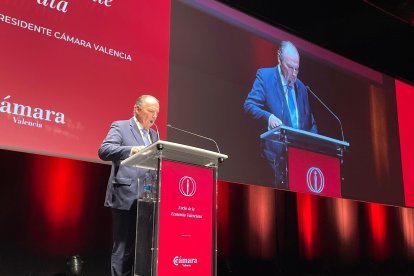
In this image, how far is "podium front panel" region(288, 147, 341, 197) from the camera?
405cm

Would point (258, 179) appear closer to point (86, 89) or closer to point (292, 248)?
point (292, 248)

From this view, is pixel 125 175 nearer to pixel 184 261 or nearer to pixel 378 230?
pixel 184 261

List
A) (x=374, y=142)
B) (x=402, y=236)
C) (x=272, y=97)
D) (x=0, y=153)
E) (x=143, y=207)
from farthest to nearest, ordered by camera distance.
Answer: (x=402, y=236), (x=374, y=142), (x=272, y=97), (x=0, y=153), (x=143, y=207)

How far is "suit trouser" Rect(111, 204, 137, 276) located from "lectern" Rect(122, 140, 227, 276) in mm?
252

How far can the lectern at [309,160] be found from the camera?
13.2ft

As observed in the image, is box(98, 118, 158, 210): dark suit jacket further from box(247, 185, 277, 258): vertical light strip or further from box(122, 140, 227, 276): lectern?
box(247, 185, 277, 258): vertical light strip

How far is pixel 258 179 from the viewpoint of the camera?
3801mm

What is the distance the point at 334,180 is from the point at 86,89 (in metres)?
2.39

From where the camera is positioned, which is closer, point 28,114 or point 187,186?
point 187,186

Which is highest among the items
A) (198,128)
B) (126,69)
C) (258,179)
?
(126,69)

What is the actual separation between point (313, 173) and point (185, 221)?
234 centimetres

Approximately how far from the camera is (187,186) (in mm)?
2109

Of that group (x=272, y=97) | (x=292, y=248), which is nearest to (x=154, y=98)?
(x=272, y=97)

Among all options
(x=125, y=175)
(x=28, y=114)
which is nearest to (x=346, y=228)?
(x=125, y=175)
